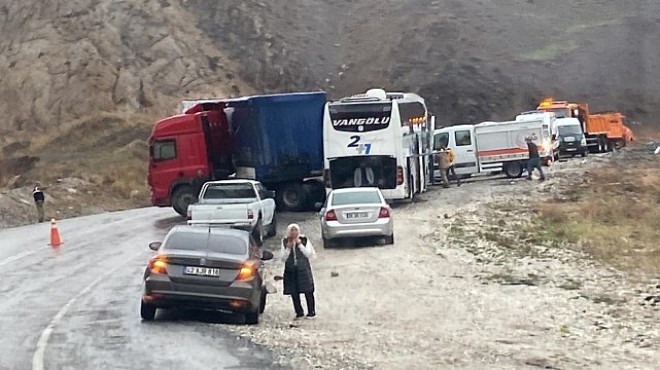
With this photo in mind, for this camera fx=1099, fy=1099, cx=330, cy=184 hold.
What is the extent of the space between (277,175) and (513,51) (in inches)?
1564

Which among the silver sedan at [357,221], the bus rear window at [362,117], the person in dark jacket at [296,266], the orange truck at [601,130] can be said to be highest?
the bus rear window at [362,117]

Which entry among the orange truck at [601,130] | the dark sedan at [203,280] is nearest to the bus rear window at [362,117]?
the dark sedan at [203,280]

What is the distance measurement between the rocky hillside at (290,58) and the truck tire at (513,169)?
20423mm

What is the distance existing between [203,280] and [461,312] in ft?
13.5

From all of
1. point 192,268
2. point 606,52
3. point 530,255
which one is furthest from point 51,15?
point 192,268

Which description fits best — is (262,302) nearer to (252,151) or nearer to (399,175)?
(399,175)

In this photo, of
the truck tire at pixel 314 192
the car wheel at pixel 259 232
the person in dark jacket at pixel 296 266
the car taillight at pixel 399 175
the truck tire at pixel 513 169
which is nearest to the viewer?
the person in dark jacket at pixel 296 266

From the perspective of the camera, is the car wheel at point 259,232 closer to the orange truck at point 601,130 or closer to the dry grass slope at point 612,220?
the dry grass slope at point 612,220

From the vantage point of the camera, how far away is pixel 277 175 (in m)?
35.4

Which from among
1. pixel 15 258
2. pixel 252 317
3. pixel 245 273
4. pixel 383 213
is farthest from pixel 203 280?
pixel 15 258

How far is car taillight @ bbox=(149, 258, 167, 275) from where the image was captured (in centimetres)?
1639

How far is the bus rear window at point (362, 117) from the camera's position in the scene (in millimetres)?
33688

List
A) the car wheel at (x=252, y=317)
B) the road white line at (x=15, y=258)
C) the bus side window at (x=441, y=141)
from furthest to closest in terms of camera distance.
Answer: the bus side window at (x=441, y=141) < the road white line at (x=15, y=258) < the car wheel at (x=252, y=317)

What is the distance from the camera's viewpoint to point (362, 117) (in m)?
33.8
